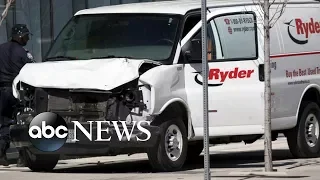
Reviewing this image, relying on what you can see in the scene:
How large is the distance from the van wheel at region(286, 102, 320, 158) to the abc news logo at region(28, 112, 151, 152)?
3.28m

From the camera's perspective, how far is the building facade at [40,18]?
19609mm

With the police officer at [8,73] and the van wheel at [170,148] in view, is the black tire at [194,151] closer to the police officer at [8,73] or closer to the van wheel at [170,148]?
the van wheel at [170,148]

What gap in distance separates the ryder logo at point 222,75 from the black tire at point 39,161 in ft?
7.57

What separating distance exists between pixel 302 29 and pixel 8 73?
452cm

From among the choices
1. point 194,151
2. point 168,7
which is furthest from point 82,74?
point 194,151

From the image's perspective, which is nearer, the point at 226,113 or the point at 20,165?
the point at 226,113

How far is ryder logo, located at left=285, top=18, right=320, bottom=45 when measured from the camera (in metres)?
16.1

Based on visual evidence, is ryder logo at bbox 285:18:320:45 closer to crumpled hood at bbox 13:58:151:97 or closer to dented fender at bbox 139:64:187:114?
dented fender at bbox 139:64:187:114

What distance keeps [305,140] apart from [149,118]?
3.44 meters

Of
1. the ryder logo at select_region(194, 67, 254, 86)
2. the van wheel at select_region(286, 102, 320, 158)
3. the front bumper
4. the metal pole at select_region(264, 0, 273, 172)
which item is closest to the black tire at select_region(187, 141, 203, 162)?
the van wheel at select_region(286, 102, 320, 158)

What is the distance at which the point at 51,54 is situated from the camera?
15.2 m

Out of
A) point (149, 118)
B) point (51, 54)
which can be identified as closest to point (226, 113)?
point (149, 118)

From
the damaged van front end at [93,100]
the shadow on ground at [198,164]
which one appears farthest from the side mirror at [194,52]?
the shadow on ground at [198,164]

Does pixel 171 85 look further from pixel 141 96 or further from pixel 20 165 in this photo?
pixel 20 165
